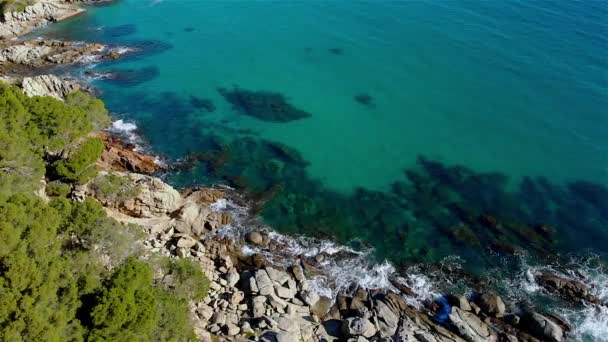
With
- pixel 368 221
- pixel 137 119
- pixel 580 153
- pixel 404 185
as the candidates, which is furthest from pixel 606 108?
pixel 137 119

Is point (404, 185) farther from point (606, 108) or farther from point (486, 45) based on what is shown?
point (486, 45)

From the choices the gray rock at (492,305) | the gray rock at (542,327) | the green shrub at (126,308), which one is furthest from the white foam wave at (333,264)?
the green shrub at (126,308)

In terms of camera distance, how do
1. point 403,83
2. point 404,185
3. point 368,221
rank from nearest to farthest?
point 368,221 < point 404,185 < point 403,83

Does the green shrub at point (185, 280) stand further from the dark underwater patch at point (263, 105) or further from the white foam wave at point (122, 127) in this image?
the dark underwater patch at point (263, 105)

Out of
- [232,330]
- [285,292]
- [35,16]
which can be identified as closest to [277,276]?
[285,292]

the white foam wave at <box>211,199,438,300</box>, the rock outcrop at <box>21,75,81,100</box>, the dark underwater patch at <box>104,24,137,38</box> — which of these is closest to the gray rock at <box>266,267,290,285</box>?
the white foam wave at <box>211,199,438,300</box>

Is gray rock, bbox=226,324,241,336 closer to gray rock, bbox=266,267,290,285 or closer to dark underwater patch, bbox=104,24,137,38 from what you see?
gray rock, bbox=266,267,290,285

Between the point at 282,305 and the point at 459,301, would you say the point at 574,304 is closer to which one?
the point at 459,301
